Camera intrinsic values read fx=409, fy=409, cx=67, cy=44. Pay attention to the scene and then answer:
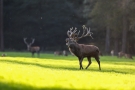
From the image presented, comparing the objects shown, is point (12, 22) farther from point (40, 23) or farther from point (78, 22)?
point (78, 22)

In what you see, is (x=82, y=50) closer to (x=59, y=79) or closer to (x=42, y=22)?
(x=59, y=79)

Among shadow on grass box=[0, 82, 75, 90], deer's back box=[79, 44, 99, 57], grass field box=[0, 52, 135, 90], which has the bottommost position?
grass field box=[0, 52, 135, 90]

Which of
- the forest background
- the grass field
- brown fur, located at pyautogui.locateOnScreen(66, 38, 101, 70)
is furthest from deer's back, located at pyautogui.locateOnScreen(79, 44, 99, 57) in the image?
the forest background

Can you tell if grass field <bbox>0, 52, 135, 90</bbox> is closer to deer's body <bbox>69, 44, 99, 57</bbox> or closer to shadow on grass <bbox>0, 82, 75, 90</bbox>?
shadow on grass <bbox>0, 82, 75, 90</bbox>

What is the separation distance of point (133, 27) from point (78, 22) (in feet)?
67.5

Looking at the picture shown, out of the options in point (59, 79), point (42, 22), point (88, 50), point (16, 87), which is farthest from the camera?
point (42, 22)

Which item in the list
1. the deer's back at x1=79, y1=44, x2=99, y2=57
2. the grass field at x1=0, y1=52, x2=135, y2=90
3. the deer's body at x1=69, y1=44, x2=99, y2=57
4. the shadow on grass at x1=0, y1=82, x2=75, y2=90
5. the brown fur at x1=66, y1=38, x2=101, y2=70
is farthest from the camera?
the deer's back at x1=79, y1=44, x2=99, y2=57

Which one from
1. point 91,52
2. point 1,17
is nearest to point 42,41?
point 1,17

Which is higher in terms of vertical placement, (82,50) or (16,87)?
(82,50)

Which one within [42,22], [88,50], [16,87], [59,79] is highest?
[42,22]

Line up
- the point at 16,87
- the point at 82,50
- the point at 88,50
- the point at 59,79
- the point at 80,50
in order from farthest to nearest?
the point at 88,50 < the point at 82,50 < the point at 80,50 < the point at 59,79 < the point at 16,87

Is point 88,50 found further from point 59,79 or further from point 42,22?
point 42,22

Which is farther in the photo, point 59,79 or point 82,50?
point 82,50

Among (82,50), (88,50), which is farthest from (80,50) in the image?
(88,50)
